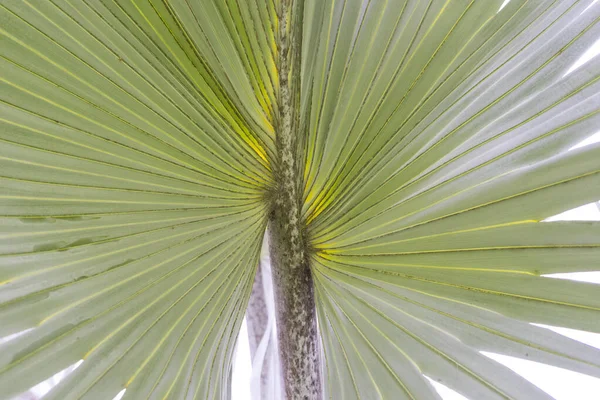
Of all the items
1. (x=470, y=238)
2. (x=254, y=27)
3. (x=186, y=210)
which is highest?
(x=254, y=27)

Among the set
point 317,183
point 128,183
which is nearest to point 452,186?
point 317,183

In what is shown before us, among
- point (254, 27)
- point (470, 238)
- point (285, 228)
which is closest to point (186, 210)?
point (285, 228)

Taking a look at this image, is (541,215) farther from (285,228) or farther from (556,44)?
(285,228)

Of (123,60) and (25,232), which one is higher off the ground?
(123,60)

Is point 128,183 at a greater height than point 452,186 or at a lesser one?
lesser

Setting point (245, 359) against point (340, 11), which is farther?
point (245, 359)

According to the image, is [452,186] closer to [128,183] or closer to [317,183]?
[317,183]

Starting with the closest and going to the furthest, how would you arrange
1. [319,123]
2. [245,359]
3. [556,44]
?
[556,44]
[319,123]
[245,359]

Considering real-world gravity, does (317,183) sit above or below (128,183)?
above
